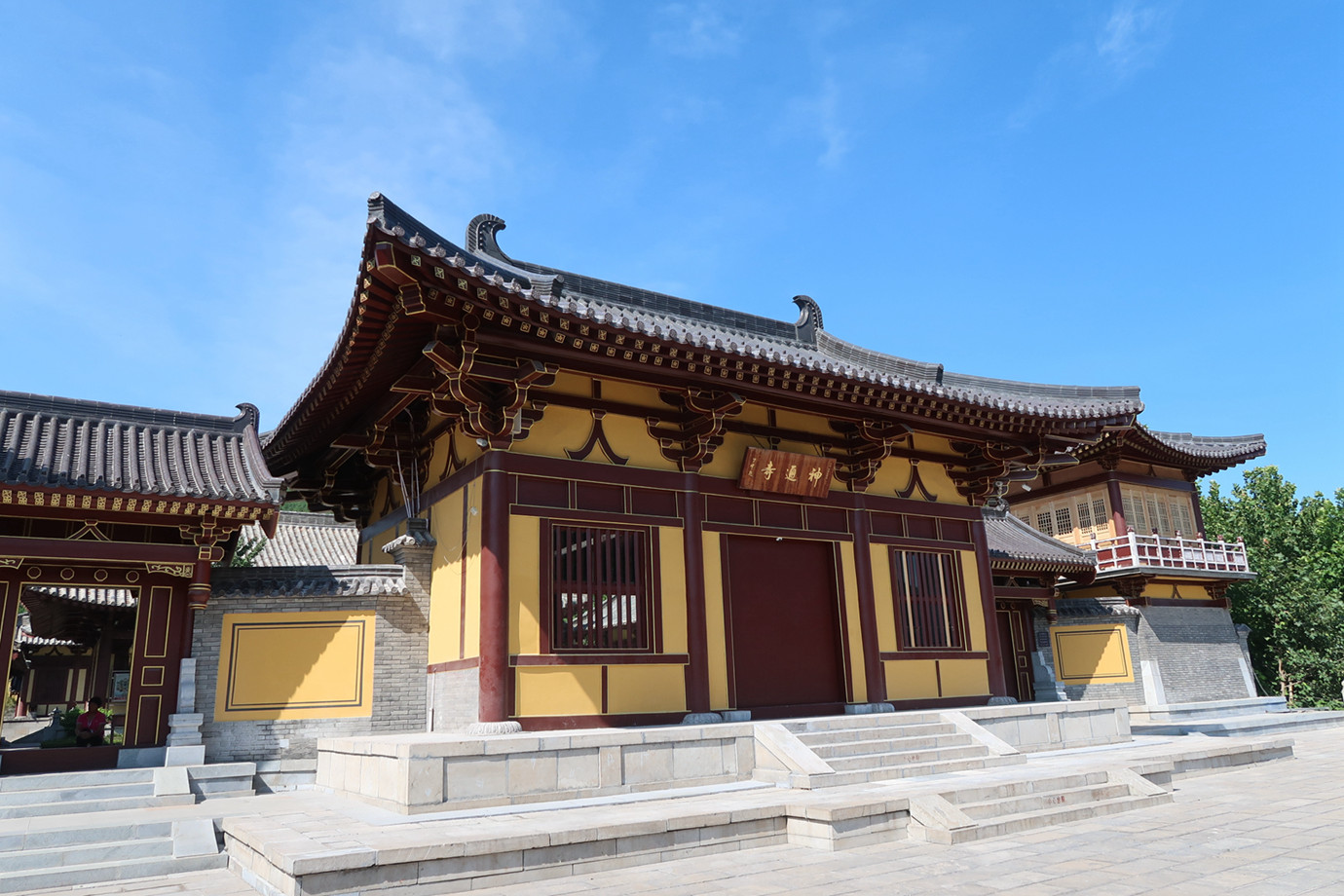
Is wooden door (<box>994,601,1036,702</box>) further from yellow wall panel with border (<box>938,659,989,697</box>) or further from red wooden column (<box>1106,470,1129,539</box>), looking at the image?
yellow wall panel with border (<box>938,659,989,697</box>)

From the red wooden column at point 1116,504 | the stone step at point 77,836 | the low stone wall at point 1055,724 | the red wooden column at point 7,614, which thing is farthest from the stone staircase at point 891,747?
the red wooden column at point 1116,504

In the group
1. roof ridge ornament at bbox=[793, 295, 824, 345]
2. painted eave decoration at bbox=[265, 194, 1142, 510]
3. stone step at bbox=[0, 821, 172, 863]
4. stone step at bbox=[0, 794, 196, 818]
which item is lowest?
stone step at bbox=[0, 821, 172, 863]

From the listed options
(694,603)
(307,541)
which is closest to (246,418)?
(694,603)

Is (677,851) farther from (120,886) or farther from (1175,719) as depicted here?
(1175,719)

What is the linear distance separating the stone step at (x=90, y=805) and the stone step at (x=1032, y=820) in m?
7.59

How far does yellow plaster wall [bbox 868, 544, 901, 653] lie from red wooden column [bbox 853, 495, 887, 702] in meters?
0.08

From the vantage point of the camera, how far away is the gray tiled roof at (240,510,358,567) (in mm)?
25828

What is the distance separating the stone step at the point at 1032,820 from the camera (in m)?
7.16

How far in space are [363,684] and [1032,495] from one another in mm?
21926

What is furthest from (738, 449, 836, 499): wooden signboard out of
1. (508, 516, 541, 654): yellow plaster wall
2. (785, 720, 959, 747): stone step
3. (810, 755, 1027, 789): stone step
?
(810, 755, 1027, 789): stone step

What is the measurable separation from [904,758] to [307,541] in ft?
73.5

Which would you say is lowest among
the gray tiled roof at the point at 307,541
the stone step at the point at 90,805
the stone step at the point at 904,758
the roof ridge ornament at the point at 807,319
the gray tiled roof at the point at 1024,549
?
the stone step at the point at 90,805

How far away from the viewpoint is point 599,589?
33.4ft

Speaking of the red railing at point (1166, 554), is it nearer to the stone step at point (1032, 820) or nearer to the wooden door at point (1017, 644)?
the wooden door at point (1017, 644)
